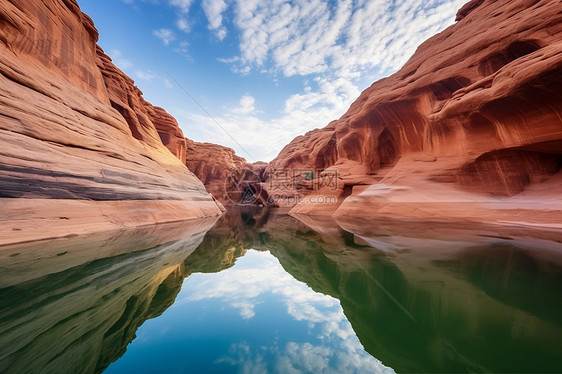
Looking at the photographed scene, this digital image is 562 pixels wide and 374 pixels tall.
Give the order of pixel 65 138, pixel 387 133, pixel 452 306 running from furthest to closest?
pixel 387 133 → pixel 65 138 → pixel 452 306

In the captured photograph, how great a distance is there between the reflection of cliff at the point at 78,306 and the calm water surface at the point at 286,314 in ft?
0.05

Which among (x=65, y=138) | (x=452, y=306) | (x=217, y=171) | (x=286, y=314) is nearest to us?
(x=452, y=306)

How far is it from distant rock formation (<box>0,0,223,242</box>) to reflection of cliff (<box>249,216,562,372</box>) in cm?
752

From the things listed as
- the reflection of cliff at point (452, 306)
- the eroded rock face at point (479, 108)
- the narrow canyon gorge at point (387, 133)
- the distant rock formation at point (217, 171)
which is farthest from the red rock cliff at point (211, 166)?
the reflection of cliff at point (452, 306)

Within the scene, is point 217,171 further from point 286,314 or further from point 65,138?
point 286,314

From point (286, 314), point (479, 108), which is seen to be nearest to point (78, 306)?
point (286, 314)

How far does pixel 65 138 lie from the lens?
7.95m

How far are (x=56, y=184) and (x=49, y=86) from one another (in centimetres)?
522

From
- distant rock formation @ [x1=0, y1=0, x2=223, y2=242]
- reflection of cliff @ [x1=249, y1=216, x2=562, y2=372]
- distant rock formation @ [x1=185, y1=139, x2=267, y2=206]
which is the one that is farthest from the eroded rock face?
distant rock formation @ [x1=185, y1=139, x2=267, y2=206]

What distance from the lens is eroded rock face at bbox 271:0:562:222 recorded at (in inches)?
309

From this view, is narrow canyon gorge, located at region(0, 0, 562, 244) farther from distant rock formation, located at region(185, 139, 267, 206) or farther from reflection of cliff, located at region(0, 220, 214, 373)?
distant rock formation, located at region(185, 139, 267, 206)

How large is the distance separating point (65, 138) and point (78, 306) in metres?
8.42

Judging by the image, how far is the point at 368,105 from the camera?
618 inches

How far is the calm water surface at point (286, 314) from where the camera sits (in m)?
1.71
